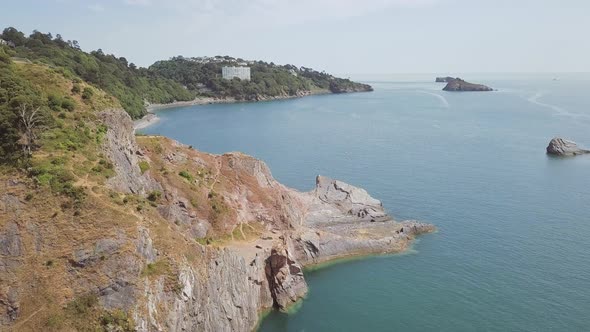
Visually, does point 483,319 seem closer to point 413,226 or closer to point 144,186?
point 413,226

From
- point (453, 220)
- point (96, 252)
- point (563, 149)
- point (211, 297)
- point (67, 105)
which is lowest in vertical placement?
point (453, 220)

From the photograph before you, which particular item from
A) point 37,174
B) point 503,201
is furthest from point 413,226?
point 37,174

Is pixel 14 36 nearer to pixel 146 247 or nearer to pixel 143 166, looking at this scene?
pixel 143 166

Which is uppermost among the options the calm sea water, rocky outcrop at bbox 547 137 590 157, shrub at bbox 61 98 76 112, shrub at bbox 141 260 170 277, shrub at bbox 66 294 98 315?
shrub at bbox 61 98 76 112

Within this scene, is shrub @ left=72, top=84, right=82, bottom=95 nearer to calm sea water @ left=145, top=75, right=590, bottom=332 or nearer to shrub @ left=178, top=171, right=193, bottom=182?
shrub @ left=178, top=171, right=193, bottom=182

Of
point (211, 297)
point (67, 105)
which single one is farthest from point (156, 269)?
point (67, 105)

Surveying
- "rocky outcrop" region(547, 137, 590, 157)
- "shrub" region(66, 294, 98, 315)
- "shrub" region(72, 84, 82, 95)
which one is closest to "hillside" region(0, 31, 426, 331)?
"shrub" region(66, 294, 98, 315)

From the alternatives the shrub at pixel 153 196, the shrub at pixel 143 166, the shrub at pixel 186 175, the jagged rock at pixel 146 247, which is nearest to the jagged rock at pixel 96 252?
the jagged rock at pixel 146 247
